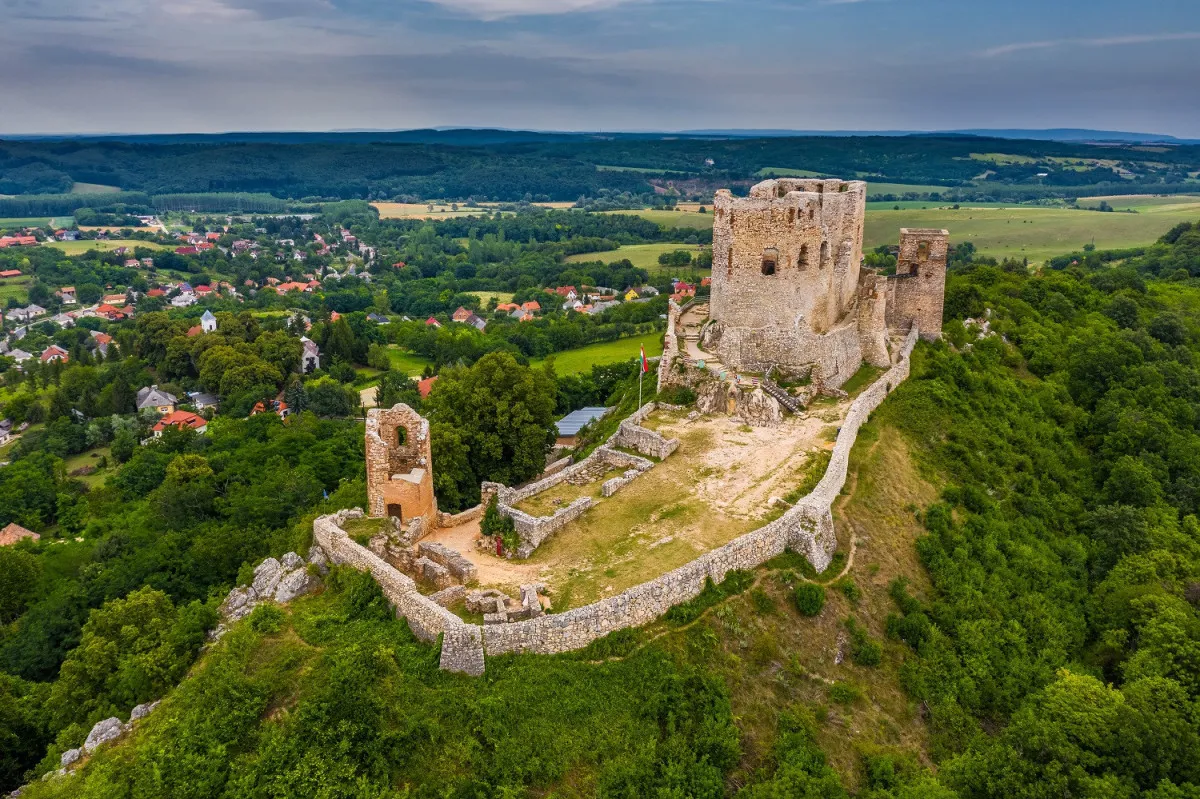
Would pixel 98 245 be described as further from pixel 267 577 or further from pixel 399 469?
pixel 267 577

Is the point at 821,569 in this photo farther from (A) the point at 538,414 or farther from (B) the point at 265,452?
(B) the point at 265,452

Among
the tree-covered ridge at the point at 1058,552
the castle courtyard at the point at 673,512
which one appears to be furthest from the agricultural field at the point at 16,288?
the tree-covered ridge at the point at 1058,552

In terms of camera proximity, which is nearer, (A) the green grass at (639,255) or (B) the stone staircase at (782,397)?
(B) the stone staircase at (782,397)

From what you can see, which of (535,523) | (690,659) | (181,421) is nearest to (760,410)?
(535,523)

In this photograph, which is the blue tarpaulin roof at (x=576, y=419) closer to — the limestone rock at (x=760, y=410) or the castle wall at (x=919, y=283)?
the castle wall at (x=919, y=283)

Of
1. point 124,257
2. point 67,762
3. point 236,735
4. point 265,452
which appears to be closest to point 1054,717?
point 236,735

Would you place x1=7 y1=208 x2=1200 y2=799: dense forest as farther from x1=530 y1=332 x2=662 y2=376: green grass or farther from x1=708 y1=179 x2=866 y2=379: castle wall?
x1=530 y1=332 x2=662 y2=376: green grass
